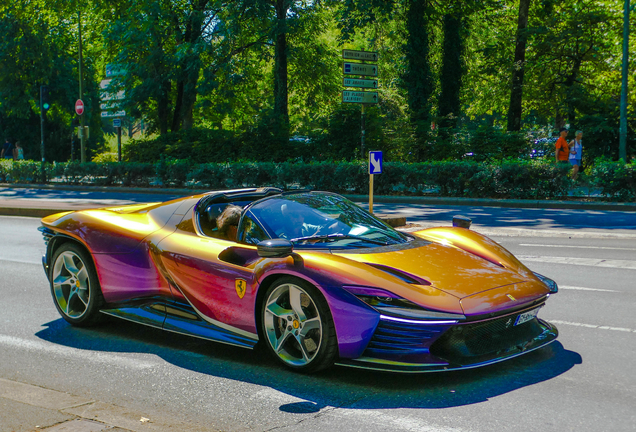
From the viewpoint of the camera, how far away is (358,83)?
2089 cm

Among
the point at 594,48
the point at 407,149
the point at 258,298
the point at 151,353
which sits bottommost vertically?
the point at 151,353

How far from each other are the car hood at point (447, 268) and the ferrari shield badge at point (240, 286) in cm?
66

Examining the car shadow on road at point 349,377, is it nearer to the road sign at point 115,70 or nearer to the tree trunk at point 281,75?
the tree trunk at point 281,75

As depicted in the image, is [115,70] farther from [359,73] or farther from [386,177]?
[386,177]

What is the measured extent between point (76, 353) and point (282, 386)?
1821mm

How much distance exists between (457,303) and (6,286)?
5.75 m

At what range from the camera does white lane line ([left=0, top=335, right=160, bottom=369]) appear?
4.92m

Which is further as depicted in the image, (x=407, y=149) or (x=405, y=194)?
(x=407, y=149)

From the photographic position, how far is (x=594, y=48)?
31.8m

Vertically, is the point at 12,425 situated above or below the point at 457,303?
below

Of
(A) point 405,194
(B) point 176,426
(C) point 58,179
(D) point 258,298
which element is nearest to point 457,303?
(D) point 258,298

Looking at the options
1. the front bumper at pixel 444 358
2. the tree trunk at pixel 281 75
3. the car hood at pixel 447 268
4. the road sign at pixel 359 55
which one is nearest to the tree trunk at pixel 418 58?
the tree trunk at pixel 281 75

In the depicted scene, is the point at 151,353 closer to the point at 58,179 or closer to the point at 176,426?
the point at 176,426

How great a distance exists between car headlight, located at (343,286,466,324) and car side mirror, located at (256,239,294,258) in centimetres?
50
